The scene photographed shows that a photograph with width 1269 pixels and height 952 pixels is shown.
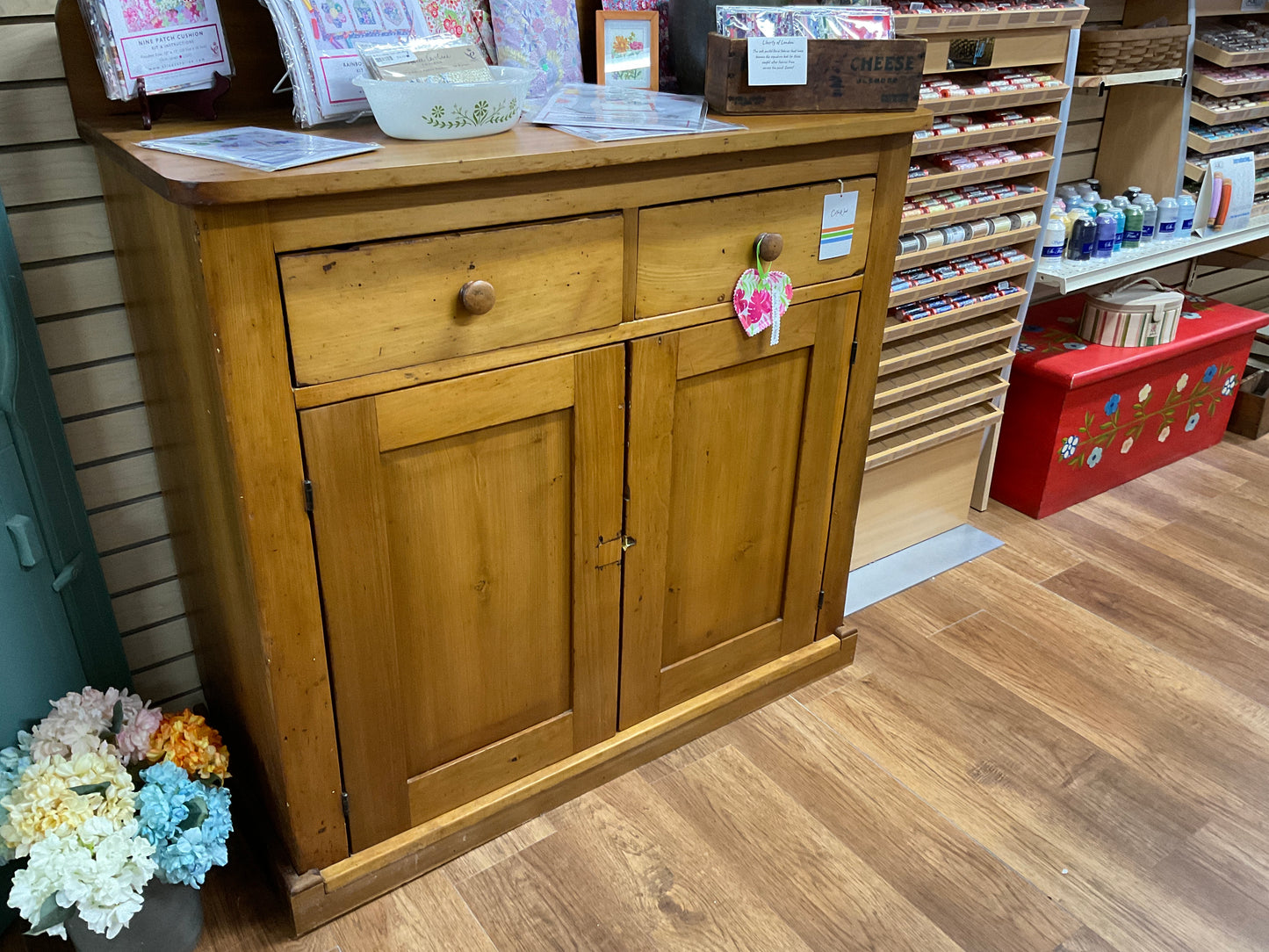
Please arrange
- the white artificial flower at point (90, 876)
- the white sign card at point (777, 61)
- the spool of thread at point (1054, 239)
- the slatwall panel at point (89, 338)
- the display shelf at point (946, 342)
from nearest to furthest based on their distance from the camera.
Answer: the white artificial flower at point (90, 876) < the slatwall panel at point (89, 338) < the white sign card at point (777, 61) < the display shelf at point (946, 342) < the spool of thread at point (1054, 239)

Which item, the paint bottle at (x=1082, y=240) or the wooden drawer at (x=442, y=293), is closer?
the wooden drawer at (x=442, y=293)

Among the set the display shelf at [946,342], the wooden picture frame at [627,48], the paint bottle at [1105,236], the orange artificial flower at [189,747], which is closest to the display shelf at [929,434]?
the display shelf at [946,342]

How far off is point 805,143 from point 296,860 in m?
1.39

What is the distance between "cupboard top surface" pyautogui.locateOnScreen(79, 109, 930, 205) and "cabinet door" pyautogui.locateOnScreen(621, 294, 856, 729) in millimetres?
302

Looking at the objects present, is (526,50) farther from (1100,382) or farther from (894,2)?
(1100,382)

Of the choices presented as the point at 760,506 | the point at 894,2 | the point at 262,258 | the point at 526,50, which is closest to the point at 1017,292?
the point at 894,2

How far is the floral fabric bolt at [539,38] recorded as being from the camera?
1.65 m

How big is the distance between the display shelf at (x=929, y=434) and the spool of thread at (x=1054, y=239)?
0.44 meters

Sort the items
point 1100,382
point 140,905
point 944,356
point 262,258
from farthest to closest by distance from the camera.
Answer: point 1100,382 < point 944,356 < point 140,905 < point 262,258

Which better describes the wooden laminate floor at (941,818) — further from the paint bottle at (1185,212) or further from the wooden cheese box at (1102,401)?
the paint bottle at (1185,212)

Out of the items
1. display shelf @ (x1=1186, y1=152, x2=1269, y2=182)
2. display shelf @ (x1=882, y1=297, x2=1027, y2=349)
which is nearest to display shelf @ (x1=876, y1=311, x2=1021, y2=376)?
display shelf @ (x1=882, y1=297, x2=1027, y2=349)

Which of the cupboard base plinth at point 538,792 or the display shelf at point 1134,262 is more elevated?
the display shelf at point 1134,262

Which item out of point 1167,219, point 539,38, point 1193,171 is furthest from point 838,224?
point 1193,171

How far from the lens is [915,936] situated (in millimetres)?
1639
